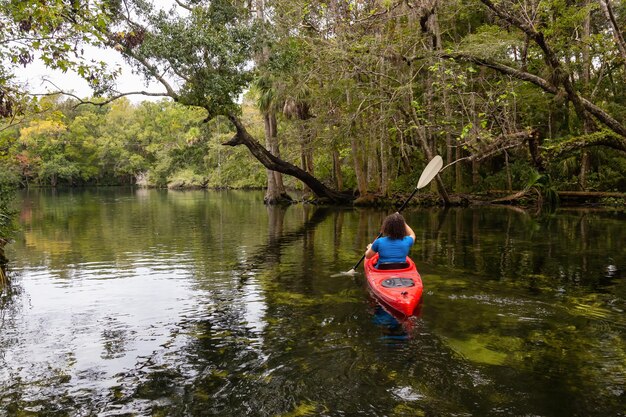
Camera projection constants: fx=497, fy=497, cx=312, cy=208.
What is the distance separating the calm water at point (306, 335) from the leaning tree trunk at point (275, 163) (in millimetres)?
11402

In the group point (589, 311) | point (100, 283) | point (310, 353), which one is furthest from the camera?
point (100, 283)

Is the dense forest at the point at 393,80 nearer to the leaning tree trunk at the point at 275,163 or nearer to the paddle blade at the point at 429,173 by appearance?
the leaning tree trunk at the point at 275,163

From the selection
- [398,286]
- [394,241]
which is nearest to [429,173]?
[394,241]

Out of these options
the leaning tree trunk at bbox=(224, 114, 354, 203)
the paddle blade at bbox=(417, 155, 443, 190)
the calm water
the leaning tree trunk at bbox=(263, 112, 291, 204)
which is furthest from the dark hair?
the leaning tree trunk at bbox=(263, 112, 291, 204)

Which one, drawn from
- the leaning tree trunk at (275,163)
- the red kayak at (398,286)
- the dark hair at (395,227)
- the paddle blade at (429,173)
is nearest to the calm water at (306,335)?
the red kayak at (398,286)

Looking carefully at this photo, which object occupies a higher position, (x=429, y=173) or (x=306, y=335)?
(x=429, y=173)

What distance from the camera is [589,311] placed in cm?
730

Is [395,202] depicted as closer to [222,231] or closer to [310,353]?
[222,231]

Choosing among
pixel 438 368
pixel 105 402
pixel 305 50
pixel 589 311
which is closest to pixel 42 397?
pixel 105 402

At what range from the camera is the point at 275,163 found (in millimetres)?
26328

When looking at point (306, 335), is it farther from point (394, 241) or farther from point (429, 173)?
point (429, 173)

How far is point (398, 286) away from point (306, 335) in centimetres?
182

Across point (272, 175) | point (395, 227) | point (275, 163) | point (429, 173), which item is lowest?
point (395, 227)

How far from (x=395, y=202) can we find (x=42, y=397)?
23546 millimetres
